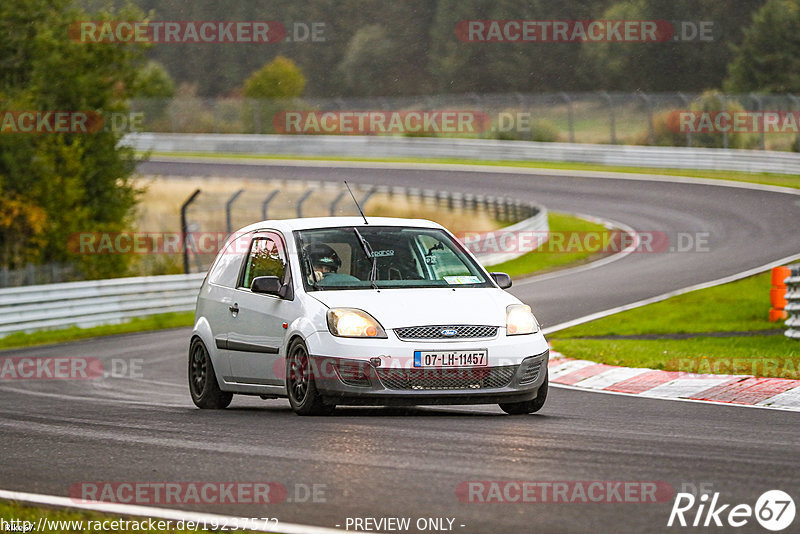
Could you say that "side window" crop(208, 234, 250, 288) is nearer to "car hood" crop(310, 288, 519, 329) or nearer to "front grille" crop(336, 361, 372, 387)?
"car hood" crop(310, 288, 519, 329)

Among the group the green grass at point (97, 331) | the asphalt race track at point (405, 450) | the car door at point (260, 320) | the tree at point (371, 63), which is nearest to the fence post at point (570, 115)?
the green grass at point (97, 331)

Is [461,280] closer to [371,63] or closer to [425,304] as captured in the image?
[425,304]

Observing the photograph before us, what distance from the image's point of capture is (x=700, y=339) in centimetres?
1638

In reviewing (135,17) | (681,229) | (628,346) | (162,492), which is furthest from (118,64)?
(162,492)

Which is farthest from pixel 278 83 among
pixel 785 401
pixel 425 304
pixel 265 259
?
pixel 425 304

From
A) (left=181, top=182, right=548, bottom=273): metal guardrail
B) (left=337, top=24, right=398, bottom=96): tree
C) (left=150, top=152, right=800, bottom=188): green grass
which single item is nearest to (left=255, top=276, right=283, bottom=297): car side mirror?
(left=181, top=182, right=548, bottom=273): metal guardrail

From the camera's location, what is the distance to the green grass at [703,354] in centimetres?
1234

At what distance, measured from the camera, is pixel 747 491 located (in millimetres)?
6121

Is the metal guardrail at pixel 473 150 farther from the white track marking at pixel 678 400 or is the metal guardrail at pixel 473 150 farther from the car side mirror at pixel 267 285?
the car side mirror at pixel 267 285

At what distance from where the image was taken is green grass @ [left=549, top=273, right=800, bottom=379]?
12.9 metres

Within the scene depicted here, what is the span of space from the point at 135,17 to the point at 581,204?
46.1ft

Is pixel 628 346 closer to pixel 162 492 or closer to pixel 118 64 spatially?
pixel 162 492

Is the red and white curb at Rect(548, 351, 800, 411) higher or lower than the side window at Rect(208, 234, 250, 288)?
lower

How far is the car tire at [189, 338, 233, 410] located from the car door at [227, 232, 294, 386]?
1.50ft
